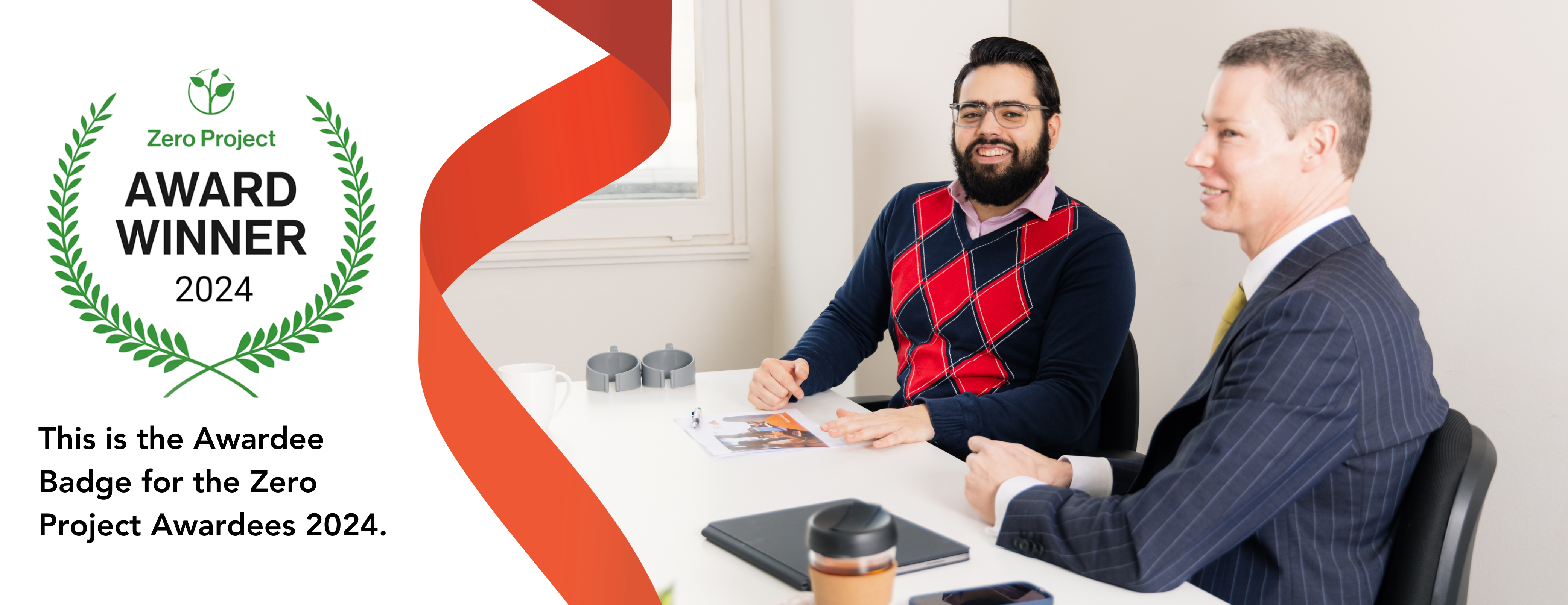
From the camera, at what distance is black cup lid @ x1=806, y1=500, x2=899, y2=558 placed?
31.3 inches

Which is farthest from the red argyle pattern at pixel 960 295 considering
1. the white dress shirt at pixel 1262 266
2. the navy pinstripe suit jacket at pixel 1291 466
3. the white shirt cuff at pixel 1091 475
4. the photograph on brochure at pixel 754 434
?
the navy pinstripe suit jacket at pixel 1291 466

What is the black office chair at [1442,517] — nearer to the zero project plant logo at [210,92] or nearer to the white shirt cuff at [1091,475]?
the white shirt cuff at [1091,475]

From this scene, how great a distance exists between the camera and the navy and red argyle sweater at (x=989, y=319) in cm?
179

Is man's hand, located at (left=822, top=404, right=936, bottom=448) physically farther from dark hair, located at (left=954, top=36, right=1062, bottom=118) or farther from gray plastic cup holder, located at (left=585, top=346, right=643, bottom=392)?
dark hair, located at (left=954, top=36, right=1062, bottom=118)

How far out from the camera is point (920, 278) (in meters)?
2.10

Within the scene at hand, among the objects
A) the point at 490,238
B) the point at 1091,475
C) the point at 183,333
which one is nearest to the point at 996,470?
the point at 1091,475

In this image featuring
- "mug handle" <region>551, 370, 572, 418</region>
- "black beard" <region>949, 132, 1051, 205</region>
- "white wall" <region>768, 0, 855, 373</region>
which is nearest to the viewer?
"mug handle" <region>551, 370, 572, 418</region>

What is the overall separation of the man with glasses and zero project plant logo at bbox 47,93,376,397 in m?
0.75

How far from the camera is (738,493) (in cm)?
134

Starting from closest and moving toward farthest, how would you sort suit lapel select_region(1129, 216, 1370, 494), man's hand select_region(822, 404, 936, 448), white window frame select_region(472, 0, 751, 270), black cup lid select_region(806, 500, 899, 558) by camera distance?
black cup lid select_region(806, 500, 899, 558)
suit lapel select_region(1129, 216, 1370, 494)
man's hand select_region(822, 404, 936, 448)
white window frame select_region(472, 0, 751, 270)

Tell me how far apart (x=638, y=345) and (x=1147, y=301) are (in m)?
1.62

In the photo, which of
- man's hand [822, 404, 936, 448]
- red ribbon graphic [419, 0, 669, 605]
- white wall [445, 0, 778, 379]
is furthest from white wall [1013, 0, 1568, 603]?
white wall [445, 0, 778, 379]

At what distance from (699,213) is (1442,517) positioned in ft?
8.43

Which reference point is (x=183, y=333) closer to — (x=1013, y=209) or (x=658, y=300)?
(x=1013, y=209)
